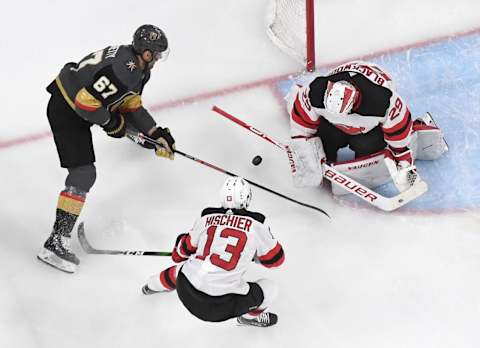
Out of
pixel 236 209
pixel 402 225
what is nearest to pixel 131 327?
pixel 236 209

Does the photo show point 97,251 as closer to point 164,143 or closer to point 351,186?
point 164,143

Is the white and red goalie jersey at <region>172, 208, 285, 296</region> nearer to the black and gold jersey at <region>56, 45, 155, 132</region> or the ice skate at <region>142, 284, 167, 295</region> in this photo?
the ice skate at <region>142, 284, 167, 295</region>

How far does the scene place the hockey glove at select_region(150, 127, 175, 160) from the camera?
3.54 metres

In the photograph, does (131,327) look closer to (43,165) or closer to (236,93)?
(43,165)

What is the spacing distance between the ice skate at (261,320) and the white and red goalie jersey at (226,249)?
279 mm

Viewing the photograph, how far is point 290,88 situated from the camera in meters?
4.15

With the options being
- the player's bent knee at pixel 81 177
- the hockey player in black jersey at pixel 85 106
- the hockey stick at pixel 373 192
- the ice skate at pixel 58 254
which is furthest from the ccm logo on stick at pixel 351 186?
the ice skate at pixel 58 254

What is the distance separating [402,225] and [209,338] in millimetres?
1086

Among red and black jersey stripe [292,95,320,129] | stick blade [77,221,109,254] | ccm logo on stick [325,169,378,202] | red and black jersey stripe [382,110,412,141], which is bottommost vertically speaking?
ccm logo on stick [325,169,378,202]

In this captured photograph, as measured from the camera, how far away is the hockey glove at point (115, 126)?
3.34 meters

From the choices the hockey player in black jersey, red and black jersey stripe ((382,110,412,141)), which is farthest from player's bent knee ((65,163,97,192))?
red and black jersey stripe ((382,110,412,141))

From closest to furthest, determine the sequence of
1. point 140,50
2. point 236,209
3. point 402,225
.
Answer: point 236,209 → point 140,50 → point 402,225

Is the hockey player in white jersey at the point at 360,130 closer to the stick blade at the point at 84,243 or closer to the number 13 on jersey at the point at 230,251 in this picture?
the number 13 on jersey at the point at 230,251

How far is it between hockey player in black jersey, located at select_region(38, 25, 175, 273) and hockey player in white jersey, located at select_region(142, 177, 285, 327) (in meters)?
0.70
